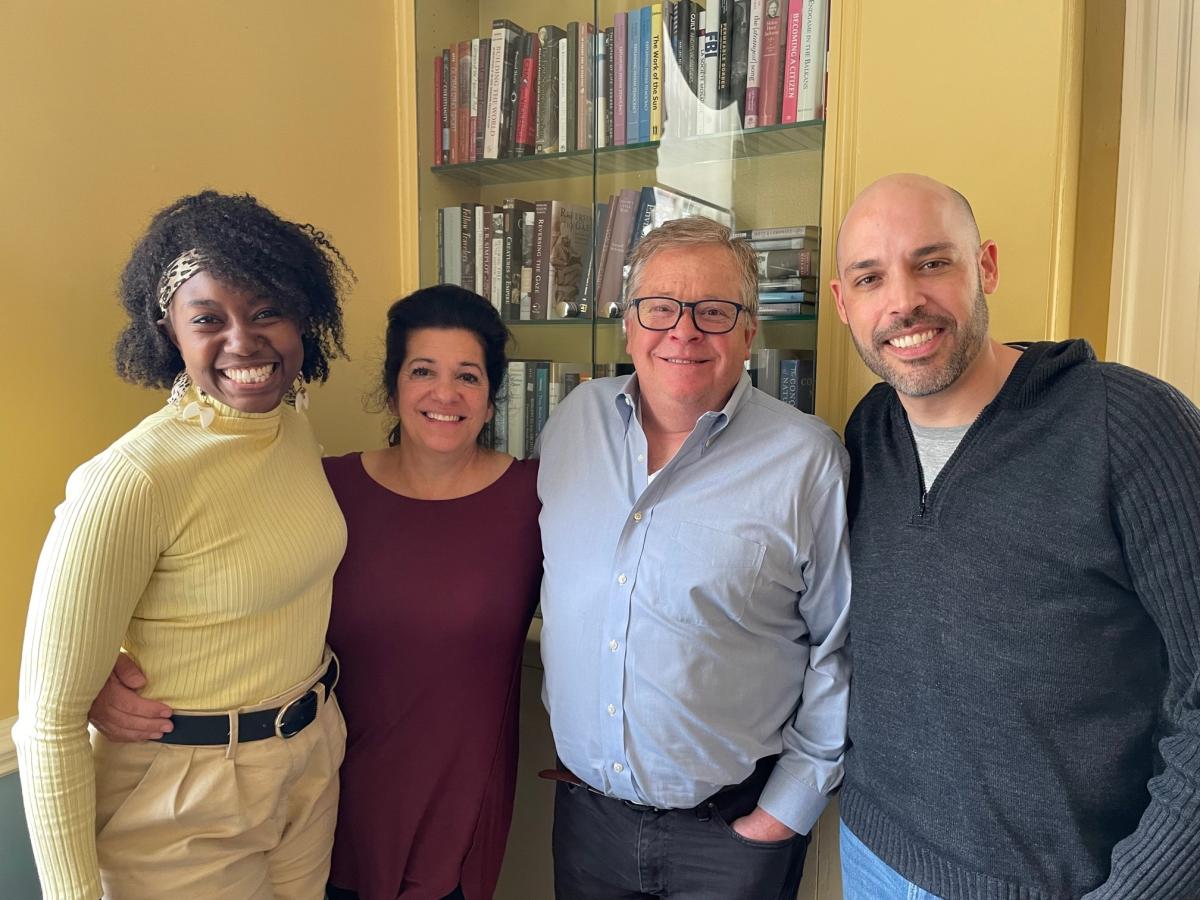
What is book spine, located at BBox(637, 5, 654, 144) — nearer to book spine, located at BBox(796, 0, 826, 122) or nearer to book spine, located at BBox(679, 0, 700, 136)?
book spine, located at BBox(679, 0, 700, 136)

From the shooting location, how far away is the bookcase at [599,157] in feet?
5.84

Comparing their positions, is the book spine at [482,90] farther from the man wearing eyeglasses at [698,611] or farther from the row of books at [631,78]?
the man wearing eyeglasses at [698,611]

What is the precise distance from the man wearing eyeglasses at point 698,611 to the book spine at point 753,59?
1.54 feet

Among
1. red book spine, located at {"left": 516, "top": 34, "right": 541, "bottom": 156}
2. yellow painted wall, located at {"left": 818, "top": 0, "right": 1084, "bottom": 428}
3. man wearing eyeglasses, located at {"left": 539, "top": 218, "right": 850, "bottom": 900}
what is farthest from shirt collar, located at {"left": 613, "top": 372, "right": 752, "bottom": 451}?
red book spine, located at {"left": 516, "top": 34, "right": 541, "bottom": 156}

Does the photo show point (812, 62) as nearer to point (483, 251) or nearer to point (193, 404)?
point (483, 251)

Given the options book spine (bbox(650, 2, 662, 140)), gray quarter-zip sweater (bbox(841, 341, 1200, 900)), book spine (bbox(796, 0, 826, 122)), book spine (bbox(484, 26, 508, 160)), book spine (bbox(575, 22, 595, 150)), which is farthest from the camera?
book spine (bbox(484, 26, 508, 160))

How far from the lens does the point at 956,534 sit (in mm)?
1194

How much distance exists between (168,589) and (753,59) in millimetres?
1601

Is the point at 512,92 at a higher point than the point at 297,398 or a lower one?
higher

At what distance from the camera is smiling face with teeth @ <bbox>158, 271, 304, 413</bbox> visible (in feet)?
3.98

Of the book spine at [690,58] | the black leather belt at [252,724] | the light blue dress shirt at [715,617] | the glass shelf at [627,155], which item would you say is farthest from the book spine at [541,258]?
the black leather belt at [252,724]

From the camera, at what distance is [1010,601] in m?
1.14

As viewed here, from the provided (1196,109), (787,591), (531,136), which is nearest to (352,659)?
(787,591)

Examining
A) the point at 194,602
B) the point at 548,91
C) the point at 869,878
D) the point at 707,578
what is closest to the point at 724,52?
the point at 548,91
